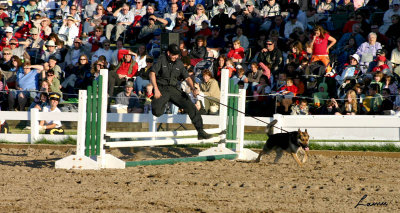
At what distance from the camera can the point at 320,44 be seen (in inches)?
605

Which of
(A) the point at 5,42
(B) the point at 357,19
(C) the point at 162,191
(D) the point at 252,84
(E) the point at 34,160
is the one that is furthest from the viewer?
(A) the point at 5,42

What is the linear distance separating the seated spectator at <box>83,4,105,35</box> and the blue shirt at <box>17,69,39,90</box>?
12.4 ft

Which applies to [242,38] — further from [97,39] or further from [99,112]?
[99,112]

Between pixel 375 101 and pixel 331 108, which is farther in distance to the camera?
pixel 331 108

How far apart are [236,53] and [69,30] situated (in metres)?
5.87

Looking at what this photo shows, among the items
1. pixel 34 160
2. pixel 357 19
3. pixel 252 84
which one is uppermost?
pixel 357 19

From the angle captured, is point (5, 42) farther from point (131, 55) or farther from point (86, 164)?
point (86, 164)

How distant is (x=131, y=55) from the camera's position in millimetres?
16859

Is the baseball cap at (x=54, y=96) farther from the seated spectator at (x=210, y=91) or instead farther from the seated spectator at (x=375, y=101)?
the seated spectator at (x=375, y=101)

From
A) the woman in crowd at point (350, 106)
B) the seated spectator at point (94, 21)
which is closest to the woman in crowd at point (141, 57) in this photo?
the seated spectator at point (94, 21)

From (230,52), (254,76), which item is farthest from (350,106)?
(230,52)

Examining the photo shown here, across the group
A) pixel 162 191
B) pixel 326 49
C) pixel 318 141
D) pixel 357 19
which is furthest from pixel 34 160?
pixel 357 19

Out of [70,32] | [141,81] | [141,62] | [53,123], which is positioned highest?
[70,32]

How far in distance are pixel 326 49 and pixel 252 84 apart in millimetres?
1935
